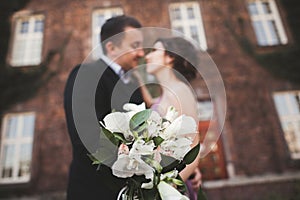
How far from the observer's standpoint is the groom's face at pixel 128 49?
1.89 m

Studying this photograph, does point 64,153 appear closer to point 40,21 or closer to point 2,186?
point 2,186

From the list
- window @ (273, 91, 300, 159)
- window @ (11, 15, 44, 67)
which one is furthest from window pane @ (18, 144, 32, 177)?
window @ (273, 91, 300, 159)

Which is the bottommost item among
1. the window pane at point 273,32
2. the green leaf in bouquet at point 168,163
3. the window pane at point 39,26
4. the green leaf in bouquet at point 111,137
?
the green leaf in bouquet at point 168,163

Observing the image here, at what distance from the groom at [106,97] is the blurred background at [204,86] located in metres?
4.96

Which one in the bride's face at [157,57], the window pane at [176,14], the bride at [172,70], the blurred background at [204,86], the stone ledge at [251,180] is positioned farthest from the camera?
the window pane at [176,14]

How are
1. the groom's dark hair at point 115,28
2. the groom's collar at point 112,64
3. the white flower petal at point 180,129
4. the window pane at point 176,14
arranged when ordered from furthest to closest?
the window pane at point 176,14 → the groom's dark hair at point 115,28 → the groom's collar at point 112,64 → the white flower petal at point 180,129

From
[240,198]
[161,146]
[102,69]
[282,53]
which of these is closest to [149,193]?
[161,146]

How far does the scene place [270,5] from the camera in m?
9.08

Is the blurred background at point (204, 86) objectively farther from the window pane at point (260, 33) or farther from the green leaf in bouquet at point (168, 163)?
the green leaf in bouquet at point (168, 163)

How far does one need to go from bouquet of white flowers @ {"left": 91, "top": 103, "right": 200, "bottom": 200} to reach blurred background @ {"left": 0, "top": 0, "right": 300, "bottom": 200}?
5.57 meters

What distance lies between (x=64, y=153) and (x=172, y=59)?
557 cm

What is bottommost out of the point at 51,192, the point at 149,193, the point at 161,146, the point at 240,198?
the point at 240,198

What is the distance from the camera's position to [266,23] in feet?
29.0

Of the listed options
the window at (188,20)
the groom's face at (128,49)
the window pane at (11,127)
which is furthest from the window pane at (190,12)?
the groom's face at (128,49)
